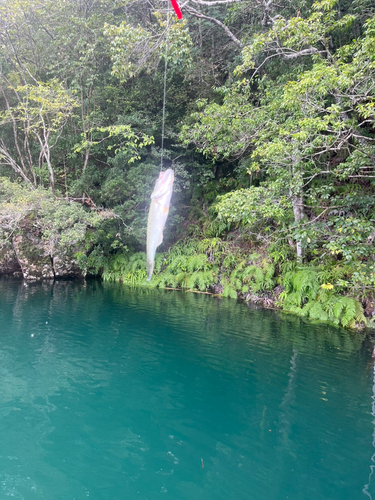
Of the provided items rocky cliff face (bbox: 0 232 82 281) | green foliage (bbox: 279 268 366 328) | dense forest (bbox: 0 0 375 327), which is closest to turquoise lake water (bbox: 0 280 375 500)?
green foliage (bbox: 279 268 366 328)

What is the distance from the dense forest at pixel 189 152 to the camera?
8.71m

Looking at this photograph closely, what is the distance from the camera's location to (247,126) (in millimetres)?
9844

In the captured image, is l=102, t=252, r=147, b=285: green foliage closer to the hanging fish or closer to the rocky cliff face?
the rocky cliff face

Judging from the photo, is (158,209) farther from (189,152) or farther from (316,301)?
(189,152)

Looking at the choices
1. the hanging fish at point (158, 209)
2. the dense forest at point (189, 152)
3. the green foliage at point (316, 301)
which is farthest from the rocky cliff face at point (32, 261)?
the hanging fish at point (158, 209)

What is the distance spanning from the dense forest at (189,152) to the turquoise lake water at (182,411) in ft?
10.3

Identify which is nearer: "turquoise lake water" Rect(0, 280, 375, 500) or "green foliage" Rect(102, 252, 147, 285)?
"turquoise lake water" Rect(0, 280, 375, 500)

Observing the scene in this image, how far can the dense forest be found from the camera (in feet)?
28.6

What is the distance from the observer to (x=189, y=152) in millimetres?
15031

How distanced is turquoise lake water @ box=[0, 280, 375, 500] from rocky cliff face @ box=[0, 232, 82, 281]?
7142mm

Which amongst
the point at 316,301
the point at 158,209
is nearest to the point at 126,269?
the point at 316,301

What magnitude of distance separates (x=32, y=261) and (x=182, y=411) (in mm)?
12722

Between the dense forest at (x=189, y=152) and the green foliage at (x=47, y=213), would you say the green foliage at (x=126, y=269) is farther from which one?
the green foliage at (x=47, y=213)

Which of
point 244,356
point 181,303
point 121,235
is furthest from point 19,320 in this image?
point 121,235
